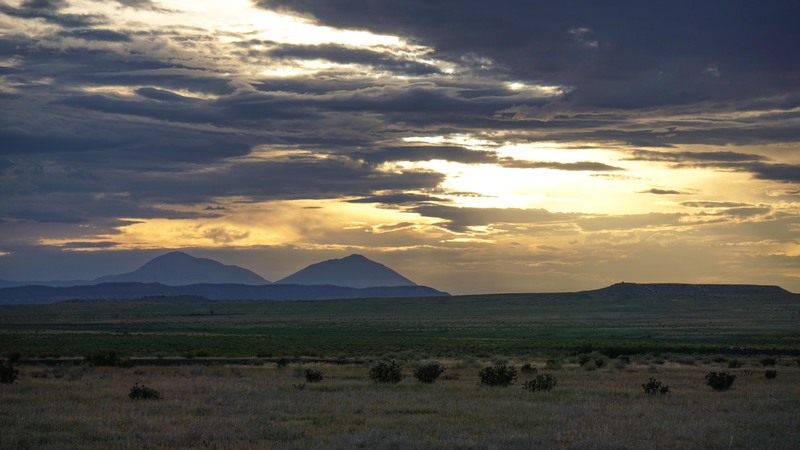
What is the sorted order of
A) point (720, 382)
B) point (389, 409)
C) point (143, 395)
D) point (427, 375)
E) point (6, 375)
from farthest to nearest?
point (427, 375), point (6, 375), point (720, 382), point (143, 395), point (389, 409)

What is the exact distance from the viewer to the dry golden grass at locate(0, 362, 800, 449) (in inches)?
698

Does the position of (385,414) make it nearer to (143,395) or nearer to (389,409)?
(389,409)

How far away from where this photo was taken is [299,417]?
2183 cm

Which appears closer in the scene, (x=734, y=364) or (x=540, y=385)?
(x=540, y=385)

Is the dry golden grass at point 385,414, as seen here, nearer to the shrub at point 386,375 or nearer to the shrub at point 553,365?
the shrub at point 386,375

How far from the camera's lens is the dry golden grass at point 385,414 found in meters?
17.7

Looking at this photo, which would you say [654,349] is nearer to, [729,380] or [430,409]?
[729,380]

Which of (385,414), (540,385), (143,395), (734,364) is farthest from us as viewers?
(734,364)

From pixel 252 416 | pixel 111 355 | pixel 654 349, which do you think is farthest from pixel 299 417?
pixel 654 349

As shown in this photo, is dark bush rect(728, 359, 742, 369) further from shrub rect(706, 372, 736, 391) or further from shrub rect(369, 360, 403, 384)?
shrub rect(369, 360, 403, 384)

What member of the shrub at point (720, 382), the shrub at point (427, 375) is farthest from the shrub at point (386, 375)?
the shrub at point (720, 382)

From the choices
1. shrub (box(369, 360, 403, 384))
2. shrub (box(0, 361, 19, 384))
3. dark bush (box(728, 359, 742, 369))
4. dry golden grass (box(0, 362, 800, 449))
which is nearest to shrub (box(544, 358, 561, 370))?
dry golden grass (box(0, 362, 800, 449))

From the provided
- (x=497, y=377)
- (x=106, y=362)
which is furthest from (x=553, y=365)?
(x=106, y=362)

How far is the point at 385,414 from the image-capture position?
22703 millimetres
